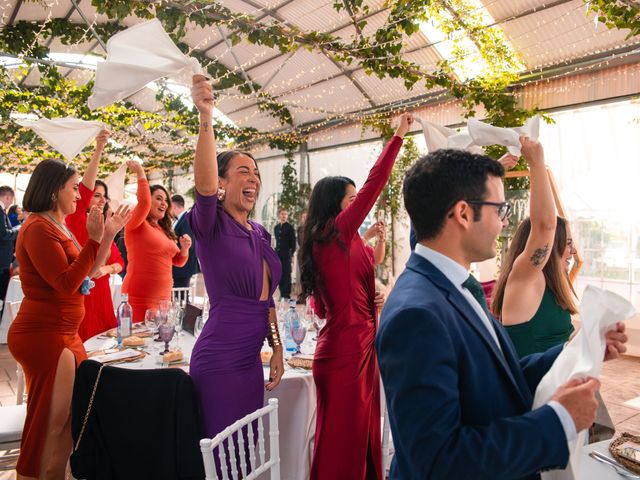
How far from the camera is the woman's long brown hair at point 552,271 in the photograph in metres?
2.18

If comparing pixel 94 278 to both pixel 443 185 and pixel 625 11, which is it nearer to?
pixel 443 185

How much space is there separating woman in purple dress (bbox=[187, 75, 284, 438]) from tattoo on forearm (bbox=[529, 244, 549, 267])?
1.02 metres

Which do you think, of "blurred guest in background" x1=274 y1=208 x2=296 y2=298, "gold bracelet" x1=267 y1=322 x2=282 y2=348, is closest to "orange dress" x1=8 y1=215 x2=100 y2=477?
"gold bracelet" x1=267 y1=322 x2=282 y2=348

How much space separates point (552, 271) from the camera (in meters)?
2.21

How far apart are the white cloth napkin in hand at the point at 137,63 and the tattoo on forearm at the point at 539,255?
1367 mm

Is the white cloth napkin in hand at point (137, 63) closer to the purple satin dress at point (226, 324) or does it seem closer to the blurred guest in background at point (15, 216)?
the purple satin dress at point (226, 324)

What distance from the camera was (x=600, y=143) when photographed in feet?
20.5

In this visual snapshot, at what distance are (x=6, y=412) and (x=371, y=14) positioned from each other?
6137mm

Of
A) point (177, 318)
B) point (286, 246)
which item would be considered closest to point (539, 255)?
point (177, 318)

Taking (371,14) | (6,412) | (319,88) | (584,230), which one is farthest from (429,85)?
(6,412)

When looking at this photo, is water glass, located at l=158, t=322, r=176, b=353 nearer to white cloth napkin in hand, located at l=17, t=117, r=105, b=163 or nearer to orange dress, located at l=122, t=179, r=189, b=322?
orange dress, located at l=122, t=179, r=189, b=322

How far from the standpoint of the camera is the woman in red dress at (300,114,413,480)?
224 cm

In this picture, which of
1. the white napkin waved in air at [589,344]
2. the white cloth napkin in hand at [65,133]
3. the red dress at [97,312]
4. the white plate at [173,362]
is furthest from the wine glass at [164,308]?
the white napkin waved in air at [589,344]

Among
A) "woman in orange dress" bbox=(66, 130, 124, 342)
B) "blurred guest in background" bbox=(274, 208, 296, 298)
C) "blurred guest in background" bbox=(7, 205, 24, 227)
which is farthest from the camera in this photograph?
"blurred guest in background" bbox=(274, 208, 296, 298)
